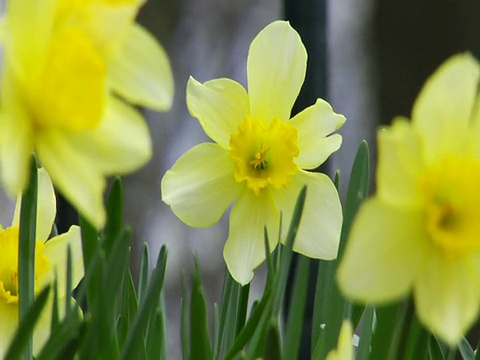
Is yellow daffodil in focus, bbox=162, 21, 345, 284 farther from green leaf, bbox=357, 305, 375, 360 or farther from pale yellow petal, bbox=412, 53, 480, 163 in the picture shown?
pale yellow petal, bbox=412, 53, 480, 163

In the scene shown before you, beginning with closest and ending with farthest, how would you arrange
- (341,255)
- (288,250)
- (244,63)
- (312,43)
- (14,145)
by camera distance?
(14,145) < (288,250) < (341,255) < (312,43) < (244,63)

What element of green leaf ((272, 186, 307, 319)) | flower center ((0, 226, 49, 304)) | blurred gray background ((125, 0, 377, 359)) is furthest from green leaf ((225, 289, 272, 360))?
blurred gray background ((125, 0, 377, 359))

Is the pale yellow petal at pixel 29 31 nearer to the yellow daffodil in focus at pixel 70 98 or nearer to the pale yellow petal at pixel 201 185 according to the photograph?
the yellow daffodil in focus at pixel 70 98

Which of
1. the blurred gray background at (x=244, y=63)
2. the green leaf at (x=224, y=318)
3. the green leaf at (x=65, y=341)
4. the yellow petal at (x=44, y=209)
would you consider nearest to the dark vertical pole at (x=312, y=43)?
the green leaf at (x=224, y=318)

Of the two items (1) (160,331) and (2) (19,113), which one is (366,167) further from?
(2) (19,113)

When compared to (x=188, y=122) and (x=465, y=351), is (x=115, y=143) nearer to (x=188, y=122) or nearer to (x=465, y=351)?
(x=465, y=351)

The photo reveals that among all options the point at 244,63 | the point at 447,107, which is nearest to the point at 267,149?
the point at 447,107
